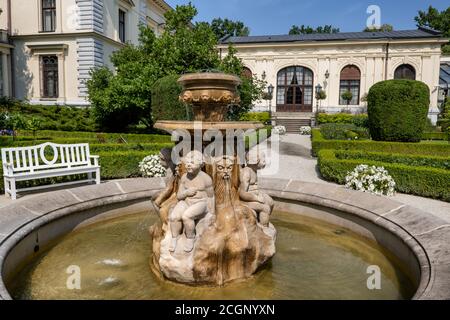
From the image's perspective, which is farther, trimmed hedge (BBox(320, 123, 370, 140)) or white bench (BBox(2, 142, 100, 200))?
trimmed hedge (BBox(320, 123, 370, 140))

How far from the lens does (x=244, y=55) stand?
3625cm

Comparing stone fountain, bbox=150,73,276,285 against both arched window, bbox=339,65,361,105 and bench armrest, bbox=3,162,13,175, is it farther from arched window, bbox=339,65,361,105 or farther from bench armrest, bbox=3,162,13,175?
arched window, bbox=339,65,361,105

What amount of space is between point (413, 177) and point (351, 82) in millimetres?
29352

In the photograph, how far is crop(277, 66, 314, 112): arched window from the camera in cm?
3659

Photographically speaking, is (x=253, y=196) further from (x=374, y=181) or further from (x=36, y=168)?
(x=36, y=168)

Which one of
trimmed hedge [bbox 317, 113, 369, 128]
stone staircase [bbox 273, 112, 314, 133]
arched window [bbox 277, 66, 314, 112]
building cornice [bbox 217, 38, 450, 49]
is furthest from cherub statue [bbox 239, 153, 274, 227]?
arched window [bbox 277, 66, 314, 112]

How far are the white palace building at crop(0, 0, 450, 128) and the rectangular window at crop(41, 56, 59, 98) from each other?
0.24ft

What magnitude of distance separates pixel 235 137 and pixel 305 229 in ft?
7.79

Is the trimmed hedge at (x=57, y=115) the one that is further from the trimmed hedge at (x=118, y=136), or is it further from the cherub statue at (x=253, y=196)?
the cherub statue at (x=253, y=196)

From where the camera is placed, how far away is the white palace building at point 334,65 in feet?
110

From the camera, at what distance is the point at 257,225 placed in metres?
4.81

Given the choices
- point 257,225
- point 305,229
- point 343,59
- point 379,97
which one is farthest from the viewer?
point 343,59
